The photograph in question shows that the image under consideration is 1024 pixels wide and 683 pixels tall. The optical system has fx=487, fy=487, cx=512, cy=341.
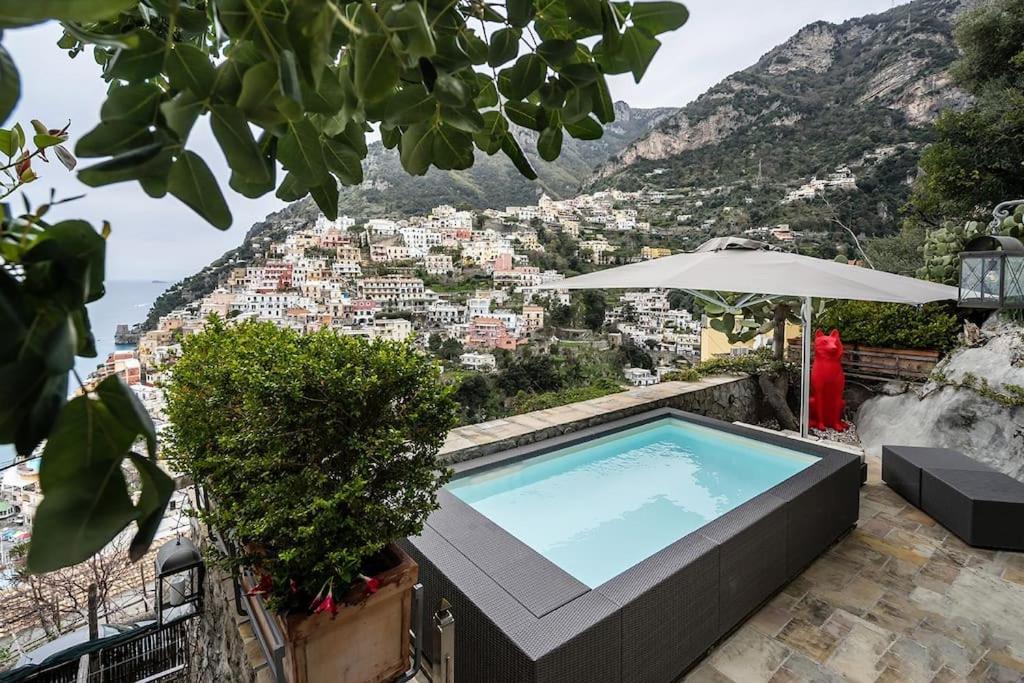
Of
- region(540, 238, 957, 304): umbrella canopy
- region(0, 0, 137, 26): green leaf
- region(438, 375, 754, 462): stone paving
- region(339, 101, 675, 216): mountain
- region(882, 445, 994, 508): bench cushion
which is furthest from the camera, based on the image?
region(339, 101, 675, 216): mountain

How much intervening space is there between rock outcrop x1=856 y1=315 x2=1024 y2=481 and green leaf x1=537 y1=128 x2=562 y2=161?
7.07 metres

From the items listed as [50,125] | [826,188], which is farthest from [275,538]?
[826,188]

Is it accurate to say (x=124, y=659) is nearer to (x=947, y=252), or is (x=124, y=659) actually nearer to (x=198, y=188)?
(x=198, y=188)

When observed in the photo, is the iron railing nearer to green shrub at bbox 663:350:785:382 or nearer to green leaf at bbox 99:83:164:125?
green leaf at bbox 99:83:164:125

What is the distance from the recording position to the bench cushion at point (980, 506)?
3.72 meters

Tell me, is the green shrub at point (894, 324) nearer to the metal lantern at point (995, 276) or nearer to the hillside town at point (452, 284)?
the hillside town at point (452, 284)

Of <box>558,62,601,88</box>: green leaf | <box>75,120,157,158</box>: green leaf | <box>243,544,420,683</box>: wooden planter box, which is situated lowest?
<box>243,544,420,683</box>: wooden planter box

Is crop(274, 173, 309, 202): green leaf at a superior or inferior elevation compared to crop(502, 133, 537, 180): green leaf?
inferior

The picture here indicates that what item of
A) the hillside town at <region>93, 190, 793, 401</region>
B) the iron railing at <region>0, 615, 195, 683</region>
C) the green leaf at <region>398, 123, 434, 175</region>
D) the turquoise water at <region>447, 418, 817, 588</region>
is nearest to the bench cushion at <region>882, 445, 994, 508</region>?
the turquoise water at <region>447, 418, 817, 588</region>

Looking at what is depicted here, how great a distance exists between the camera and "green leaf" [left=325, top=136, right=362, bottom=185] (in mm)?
663

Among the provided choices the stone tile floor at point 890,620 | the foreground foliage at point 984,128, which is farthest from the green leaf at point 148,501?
the foreground foliage at point 984,128

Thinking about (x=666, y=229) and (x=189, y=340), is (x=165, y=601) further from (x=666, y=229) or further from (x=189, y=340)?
(x=666, y=229)

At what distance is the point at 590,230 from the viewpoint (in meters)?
16.8

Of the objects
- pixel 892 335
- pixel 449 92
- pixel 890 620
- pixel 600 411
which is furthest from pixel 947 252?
pixel 449 92
